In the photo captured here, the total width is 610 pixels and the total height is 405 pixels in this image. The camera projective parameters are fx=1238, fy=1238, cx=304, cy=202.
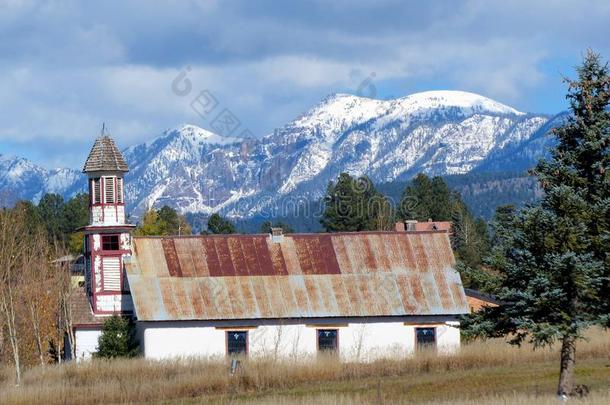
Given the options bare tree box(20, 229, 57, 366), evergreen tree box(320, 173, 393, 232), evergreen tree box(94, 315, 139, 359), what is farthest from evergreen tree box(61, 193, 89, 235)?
evergreen tree box(94, 315, 139, 359)

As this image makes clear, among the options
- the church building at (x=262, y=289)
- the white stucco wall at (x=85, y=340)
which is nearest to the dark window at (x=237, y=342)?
the church building at (x=262, y=289)

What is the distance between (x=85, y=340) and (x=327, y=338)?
1004cm

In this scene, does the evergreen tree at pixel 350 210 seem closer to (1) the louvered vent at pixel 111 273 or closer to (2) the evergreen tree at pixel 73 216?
(2) the evergreen tree at pixel 73 216

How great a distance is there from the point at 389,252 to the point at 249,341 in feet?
26.1

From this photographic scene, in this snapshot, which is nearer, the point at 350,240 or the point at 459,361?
the point at 459,361

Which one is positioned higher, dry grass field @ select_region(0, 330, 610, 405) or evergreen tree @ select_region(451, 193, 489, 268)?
evergreen tree @ select_region(451, 193, 489, 268)

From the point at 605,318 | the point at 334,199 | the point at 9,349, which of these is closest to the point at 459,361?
the point at 605,318

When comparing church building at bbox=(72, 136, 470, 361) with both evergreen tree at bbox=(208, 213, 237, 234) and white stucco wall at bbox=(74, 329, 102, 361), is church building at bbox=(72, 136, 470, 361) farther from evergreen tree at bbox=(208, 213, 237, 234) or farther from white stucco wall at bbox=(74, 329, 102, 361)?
evergreen tree at bbox=(208, 213, 237, 234)

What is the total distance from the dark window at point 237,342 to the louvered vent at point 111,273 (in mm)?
5782

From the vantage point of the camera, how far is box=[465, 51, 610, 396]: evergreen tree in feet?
93.2

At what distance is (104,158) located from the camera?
5475 centimetres

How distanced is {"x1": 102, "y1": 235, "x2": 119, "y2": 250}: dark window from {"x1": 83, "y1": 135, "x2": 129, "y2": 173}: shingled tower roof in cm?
299

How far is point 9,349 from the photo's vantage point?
178 ft

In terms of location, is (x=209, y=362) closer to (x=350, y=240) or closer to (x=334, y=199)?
(x=350, y=240)
